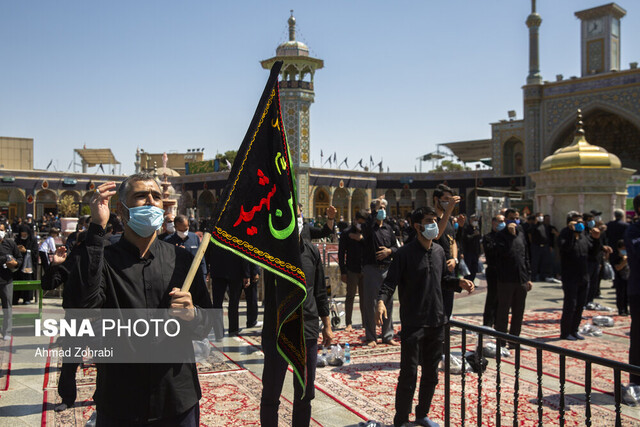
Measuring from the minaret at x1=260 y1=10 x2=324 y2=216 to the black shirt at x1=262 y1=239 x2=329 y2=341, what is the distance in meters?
28.1

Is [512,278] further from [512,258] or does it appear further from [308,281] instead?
[308,281]

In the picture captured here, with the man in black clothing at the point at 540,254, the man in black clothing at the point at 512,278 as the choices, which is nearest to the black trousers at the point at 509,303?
the man in black clothing at the point at 512,278

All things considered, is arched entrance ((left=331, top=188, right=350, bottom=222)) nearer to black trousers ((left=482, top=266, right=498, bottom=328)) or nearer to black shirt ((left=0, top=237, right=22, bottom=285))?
black trousers ((left=482, top=266, right=498, bottom=328))

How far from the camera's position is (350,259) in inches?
301

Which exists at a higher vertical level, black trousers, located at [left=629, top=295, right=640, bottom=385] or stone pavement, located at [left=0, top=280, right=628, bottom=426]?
black trousers, located at [left=629, top=295, right=640, bottom=385]

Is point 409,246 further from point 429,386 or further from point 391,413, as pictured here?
point 391,413

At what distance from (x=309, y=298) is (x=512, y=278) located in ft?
11.5

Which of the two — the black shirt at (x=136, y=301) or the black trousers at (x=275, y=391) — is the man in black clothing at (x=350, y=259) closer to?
the black trousers at (x=275, y=391)

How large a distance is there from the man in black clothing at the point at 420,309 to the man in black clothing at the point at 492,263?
2.44m

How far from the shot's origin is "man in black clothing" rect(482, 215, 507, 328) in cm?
666

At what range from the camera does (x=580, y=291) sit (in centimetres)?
712

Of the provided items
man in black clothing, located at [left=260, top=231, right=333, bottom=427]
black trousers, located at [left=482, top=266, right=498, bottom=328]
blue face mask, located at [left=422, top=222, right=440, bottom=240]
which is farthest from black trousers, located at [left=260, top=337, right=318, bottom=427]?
black trousers, located at [left=482, top=266, right=498, bottom=328]

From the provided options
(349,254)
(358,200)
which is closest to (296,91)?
(358,200)

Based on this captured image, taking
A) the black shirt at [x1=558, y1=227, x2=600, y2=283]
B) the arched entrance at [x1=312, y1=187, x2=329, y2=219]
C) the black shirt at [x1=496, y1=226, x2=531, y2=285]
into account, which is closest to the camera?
the black shirt at [x1=496, y1=226, x2=531, y2=285]
